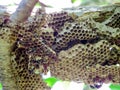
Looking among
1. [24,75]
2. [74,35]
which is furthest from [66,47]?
[24,75]

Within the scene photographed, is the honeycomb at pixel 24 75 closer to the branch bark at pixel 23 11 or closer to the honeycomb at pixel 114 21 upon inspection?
the branch bark at pixel 23 11

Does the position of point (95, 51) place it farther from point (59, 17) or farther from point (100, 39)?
point (59, 17)

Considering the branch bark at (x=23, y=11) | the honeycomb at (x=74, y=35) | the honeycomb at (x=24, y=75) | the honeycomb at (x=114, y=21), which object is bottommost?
the honeycomb at (x=24, y=75)

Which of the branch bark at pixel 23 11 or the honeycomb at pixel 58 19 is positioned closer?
the branch bark at pixel 23 11

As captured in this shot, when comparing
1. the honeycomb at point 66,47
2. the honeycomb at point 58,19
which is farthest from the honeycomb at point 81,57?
the honeycomb at point 58,19

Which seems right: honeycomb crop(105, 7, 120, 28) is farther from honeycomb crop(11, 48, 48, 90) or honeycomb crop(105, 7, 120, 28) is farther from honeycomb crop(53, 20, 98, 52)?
honeycomb crop(11, 48, 48, 90)

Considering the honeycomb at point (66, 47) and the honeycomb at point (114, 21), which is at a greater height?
the honeycomb at point (114, 21)

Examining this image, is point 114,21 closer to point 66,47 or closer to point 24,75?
point 66,47

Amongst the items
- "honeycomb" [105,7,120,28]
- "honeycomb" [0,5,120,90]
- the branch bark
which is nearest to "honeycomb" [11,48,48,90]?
"honeycomb" [0,5,120,90]

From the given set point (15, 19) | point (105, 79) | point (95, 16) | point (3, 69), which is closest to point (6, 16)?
point (15, 19)
